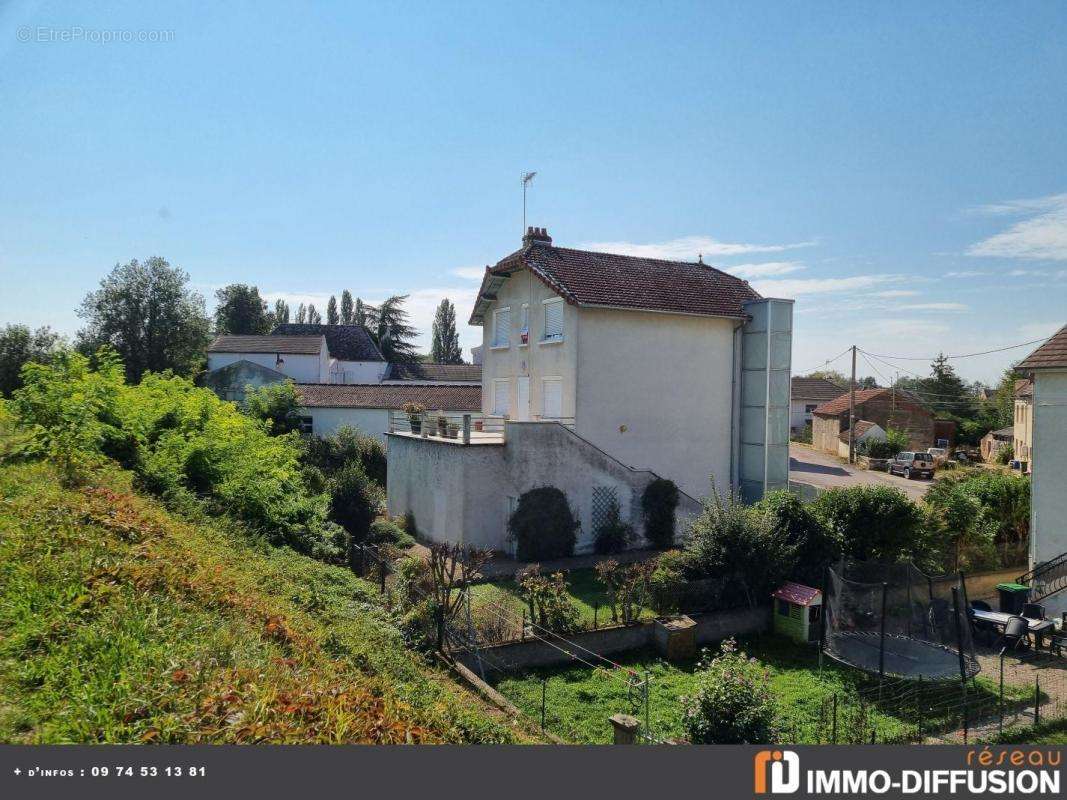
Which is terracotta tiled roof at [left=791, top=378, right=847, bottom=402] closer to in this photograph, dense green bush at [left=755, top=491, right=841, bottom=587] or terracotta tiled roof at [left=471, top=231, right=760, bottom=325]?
terracotta tiled roof at [left=471, top=231, right=760, bottom=325]

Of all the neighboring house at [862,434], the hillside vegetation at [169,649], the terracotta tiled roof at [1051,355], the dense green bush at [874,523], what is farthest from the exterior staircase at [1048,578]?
the neighboring house at [862,434]

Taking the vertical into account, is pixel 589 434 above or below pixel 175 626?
above

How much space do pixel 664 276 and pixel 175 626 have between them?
2003 centimetres

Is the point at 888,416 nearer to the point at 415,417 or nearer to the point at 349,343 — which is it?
the point at 415,417

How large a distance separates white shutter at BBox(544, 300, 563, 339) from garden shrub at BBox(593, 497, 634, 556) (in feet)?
18.5

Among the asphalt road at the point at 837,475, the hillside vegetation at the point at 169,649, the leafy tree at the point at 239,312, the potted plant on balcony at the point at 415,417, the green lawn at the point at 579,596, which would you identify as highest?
the leafy tree at the point at 239,312

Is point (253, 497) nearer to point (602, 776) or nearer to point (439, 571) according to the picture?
point (439, 571)

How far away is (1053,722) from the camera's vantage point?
1024 centimetres

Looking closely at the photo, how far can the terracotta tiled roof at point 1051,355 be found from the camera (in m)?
15.6

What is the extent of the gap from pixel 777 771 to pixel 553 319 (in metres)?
17.5

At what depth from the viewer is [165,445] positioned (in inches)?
576

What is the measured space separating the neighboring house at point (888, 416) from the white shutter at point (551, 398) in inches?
1249

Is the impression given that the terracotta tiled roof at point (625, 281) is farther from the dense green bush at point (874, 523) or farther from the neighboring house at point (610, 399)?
the dense green bush at point (874, 523)

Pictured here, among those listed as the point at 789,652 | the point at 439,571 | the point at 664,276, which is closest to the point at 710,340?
the point at 664,276
